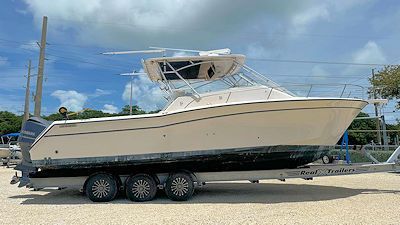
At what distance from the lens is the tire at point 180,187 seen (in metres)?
8.28

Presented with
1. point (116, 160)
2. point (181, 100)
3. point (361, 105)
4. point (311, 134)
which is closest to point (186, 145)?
point (181, 100)

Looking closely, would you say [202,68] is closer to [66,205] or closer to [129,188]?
[129,188]

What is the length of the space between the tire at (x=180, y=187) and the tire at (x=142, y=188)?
14.8 inches

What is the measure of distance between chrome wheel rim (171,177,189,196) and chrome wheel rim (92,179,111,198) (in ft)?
5.27

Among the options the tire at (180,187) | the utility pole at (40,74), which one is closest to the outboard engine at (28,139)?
the tire at (180,187)

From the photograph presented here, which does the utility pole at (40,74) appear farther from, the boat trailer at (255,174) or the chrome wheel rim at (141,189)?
the chrome wheel rim at (141,189)

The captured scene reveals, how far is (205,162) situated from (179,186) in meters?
0.85

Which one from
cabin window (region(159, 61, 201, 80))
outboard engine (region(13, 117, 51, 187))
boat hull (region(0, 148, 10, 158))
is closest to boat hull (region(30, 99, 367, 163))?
outboard engine (region(13, 117, 51, 187))

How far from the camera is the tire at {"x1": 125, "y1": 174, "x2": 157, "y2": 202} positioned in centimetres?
842

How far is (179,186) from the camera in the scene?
831 cm

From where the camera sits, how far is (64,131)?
8562 mm

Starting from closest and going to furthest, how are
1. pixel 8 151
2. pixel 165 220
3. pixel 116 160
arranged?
1. pixel 165 220
2. pixel 116 160
3. pixel 8 151

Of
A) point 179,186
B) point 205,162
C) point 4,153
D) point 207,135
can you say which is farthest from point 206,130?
point 4,153

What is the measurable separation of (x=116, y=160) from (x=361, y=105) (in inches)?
244
